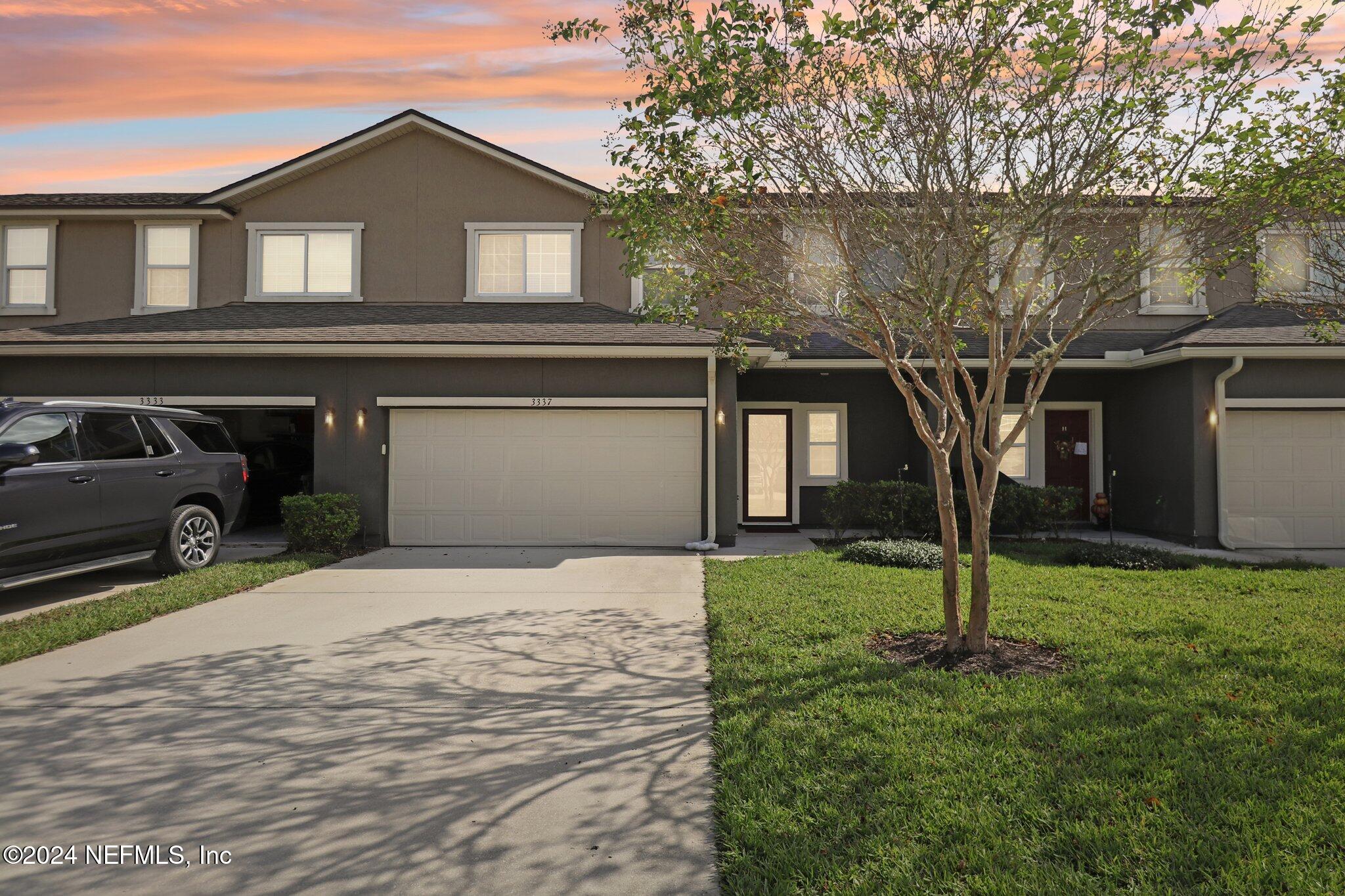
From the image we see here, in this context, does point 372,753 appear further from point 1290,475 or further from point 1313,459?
point 1313,459

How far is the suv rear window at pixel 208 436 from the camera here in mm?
9695

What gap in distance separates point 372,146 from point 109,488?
8115 mm

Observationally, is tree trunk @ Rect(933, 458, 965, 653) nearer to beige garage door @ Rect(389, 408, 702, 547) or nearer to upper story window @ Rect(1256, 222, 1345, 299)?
Result: upper story window @ Rect(1256, 222, 1345, 299)

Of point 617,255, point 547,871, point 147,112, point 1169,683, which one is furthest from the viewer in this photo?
point 617,255

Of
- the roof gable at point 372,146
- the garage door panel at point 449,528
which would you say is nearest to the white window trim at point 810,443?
the roof gable at point 372,146

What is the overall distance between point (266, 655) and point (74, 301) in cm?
1171

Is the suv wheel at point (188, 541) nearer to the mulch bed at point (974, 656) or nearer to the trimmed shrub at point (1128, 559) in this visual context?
the mulch bed at point (974, 656)

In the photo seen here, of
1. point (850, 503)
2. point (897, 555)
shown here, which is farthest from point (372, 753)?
point (850, 503)

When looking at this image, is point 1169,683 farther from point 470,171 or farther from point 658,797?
point 470,171

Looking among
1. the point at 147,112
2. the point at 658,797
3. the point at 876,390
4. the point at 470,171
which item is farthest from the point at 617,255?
the point at 658,797

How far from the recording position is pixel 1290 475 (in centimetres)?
1220

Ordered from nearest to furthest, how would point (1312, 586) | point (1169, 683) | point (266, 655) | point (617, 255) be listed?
point (1169, 683), point (266, 655), point (1312, 586), point (617, 255)

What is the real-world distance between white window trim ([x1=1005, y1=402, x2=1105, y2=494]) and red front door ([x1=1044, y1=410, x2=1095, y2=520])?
5cm

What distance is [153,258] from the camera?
14.1 meters
